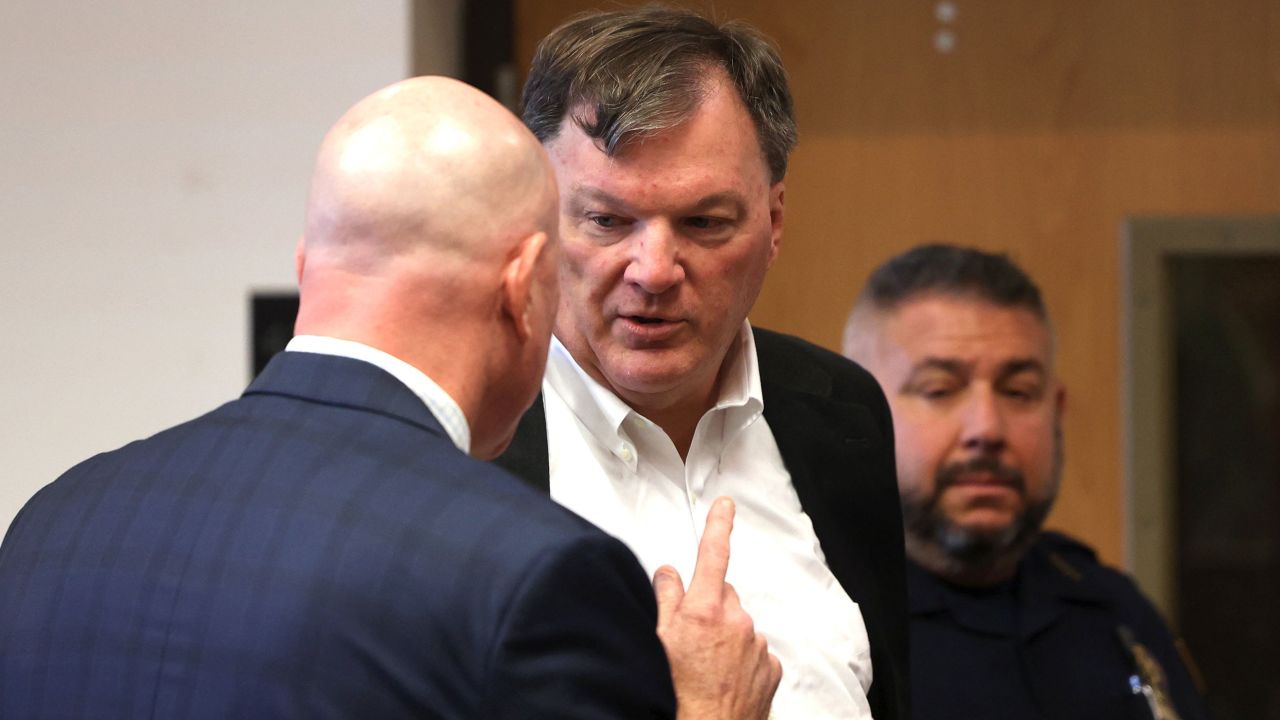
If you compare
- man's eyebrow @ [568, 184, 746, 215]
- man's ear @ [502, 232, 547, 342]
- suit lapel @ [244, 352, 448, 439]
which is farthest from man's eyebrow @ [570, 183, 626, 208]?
suit lapel @ [244, 352, 448, 439]

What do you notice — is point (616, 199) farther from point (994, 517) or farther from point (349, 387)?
point (994, 517)

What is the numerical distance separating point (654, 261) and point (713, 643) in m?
0.34

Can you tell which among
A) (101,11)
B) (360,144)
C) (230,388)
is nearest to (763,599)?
(360,144)

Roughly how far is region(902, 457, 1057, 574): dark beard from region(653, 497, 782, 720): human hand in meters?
0.72

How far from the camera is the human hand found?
3.38ft

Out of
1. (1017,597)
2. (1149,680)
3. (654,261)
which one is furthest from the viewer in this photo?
(1017,597)

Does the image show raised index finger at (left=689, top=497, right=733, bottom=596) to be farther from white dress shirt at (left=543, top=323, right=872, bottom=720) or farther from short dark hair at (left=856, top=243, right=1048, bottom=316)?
short dark hair at (left=856, top=243, right=1048, bottom=316)

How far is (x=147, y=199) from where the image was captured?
2076 mm

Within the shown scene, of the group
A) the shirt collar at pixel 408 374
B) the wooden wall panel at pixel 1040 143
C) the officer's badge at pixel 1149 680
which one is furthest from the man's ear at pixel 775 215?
the wooden wall panel at pixel 1040 143

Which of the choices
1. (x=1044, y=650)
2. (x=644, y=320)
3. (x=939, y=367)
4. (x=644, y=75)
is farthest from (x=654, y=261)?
(x=1044, y=650)

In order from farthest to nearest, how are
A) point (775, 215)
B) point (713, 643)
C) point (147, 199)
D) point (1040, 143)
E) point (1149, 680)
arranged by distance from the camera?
point (1040, 143)
point (147, 199)
point (1149, 680)
point (775, 215)
point (713, 643)

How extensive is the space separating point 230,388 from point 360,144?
1192 millimetres

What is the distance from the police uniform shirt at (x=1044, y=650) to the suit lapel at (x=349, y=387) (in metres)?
0.95

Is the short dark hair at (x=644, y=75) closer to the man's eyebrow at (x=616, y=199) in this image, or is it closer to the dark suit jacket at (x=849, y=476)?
the man's eyebrow at (x=616, y=199)
